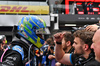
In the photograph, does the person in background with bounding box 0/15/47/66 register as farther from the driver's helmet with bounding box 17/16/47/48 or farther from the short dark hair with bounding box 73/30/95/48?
the short dark hair with bounding box 73/30/95/48

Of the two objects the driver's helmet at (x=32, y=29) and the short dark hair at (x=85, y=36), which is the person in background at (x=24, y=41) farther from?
the short dark hair at (x=85, y=36)

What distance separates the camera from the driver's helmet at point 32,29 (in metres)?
2.61

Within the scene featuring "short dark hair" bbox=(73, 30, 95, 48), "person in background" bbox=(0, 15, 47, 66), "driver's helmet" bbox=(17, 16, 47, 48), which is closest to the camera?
"person in background" bbox=(0, 15, 47, 66)

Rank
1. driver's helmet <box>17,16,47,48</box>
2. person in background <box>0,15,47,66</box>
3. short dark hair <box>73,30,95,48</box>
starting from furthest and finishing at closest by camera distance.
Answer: driver's helmet <box>17,16,47,48</box>
short dark hair <box>73,30,95,48</box>
person in background <box>0,15,47,66</box>

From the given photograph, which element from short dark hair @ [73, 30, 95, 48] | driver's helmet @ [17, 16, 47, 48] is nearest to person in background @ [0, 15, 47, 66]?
driver's helmet @ [17, 16, 47, 48]

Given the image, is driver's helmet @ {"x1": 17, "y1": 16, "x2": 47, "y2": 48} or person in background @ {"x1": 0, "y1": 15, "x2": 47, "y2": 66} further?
driver's helmet @ {"x1": 17, "y1": 16, "x2": 47, "y2": 48}

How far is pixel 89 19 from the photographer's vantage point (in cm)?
1508

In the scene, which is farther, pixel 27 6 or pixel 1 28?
pixel 1 28

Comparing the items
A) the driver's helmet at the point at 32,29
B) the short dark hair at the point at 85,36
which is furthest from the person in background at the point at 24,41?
the short dark hair at the point at 85,36

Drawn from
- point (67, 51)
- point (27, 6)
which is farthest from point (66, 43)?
point (27, 6)

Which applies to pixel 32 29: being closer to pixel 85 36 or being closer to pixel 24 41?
pixel 24 41

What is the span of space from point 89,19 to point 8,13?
296 inches

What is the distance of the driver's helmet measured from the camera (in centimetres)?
261

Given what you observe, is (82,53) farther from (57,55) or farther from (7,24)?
(7,24)
